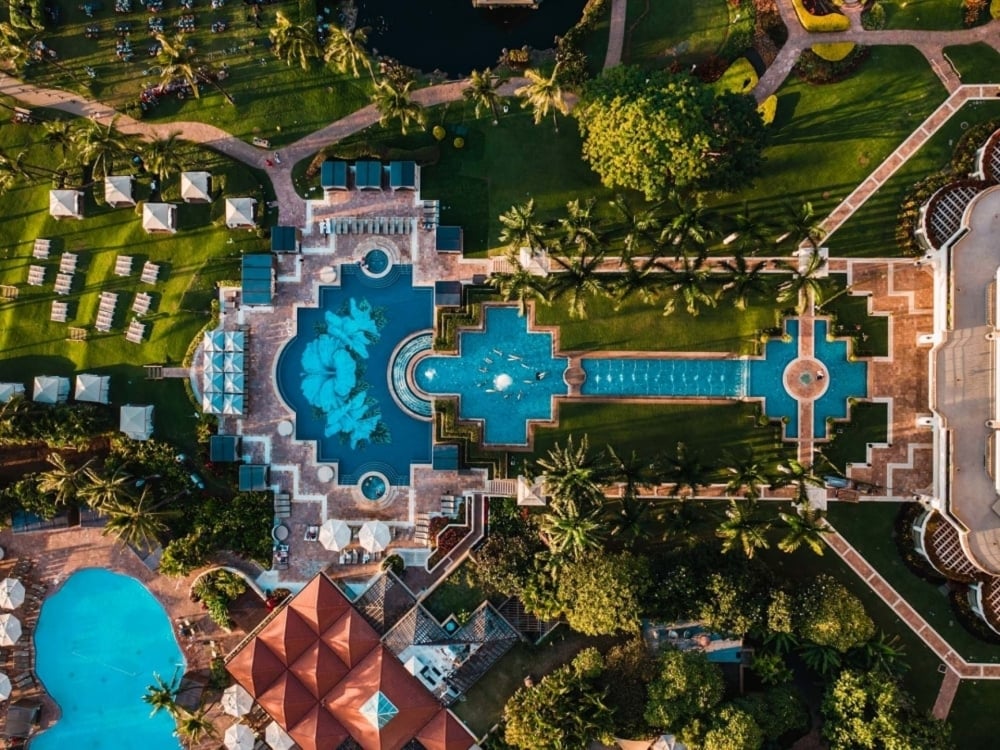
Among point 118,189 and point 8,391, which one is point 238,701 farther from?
point 118,189

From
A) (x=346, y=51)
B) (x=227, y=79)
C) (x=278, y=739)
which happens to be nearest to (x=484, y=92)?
(x=346, y=51)

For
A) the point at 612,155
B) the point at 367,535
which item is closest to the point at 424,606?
the point at 367,535

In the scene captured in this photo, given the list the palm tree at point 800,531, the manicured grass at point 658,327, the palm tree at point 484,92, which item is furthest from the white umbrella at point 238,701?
the palm tree at point 484,92

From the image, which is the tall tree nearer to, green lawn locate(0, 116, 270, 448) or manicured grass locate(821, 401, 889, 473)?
manicured grass locate(821, 401, 889, 473)

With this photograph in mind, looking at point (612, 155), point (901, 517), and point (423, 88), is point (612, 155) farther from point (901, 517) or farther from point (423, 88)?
point (901, 517)

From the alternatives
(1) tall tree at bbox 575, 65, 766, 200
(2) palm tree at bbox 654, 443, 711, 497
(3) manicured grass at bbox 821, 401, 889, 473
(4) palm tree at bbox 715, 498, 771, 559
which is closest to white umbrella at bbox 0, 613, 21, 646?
(2) palm tree at bbox 654, 443, 711, 497

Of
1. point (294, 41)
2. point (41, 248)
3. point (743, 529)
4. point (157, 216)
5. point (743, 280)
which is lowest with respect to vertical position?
point (743, 529)
